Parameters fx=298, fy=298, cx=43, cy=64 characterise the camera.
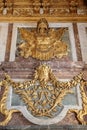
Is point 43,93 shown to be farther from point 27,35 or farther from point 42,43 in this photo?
point 27,35

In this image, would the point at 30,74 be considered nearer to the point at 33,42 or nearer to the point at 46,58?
the point at 46,58

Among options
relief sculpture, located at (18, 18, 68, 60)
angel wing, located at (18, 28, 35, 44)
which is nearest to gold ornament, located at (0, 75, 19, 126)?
relief sculpture, located at (18, 18, 68, 60)

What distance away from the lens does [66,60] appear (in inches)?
268

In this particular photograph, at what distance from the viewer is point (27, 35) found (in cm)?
742

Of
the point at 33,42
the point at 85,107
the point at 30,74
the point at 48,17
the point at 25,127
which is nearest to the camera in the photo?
the point at 25,127

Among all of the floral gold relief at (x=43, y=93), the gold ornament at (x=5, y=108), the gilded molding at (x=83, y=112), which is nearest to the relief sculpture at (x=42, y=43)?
the floral gold relief at (x=43, y=93)

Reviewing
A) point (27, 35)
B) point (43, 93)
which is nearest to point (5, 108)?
point (43, 93)

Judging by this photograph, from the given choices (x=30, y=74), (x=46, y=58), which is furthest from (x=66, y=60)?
(x=30, y=74)

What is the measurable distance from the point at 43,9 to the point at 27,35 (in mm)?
1020

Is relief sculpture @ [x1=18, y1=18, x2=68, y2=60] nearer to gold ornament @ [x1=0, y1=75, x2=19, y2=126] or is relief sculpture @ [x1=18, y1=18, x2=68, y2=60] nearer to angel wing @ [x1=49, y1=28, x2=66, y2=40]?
angel wing @ [x1=49, y1=28, x2=66, y2=40]

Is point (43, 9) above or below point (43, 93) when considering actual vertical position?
above

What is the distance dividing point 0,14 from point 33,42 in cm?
133

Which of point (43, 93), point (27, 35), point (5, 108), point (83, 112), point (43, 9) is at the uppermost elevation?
point (43, 9)

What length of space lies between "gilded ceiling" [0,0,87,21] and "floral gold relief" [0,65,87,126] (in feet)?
6.39
